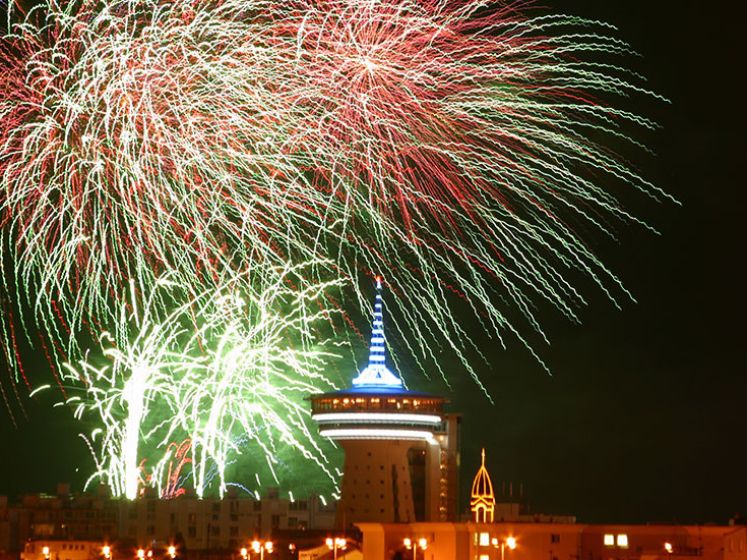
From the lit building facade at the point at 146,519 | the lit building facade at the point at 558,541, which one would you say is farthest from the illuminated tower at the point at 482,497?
the lit building facade at the point at 146,519

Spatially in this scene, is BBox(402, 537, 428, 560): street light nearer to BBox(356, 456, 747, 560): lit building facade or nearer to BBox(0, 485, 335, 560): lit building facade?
BBox(356, 456, 747, 560): lit building facade

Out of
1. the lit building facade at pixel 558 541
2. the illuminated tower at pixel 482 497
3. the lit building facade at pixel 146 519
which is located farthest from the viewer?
the lit building facade at pixel 146 519

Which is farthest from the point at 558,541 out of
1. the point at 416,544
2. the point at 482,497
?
the point at 482,497

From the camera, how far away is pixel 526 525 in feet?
269

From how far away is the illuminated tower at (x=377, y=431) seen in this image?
165 meters

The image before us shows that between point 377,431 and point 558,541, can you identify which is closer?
point 558,541

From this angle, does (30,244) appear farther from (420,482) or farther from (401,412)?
(420,482)

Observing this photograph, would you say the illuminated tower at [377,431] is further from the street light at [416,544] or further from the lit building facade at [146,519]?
the street light at [416,544]

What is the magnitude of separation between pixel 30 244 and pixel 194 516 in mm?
93843

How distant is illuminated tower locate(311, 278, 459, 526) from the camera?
541 ft

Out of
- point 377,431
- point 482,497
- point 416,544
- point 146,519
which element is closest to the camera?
point 416,544

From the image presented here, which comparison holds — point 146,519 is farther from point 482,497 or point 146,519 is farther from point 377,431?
point 482,497

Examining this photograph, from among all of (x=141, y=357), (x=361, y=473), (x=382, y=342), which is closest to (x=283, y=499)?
(x=361, y=473)

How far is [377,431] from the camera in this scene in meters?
166
